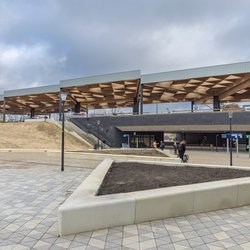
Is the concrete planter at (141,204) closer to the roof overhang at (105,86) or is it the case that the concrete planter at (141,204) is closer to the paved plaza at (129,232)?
the paved plaza at (129,232)

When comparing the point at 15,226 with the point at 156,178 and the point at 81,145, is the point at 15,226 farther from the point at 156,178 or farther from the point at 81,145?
the point at 81,145

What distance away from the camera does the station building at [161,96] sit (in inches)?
1234

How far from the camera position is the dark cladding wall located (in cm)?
3114

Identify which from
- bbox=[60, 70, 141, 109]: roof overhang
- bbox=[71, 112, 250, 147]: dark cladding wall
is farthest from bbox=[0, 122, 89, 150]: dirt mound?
bbox=[60, 70, 141, 109]: roof overhang

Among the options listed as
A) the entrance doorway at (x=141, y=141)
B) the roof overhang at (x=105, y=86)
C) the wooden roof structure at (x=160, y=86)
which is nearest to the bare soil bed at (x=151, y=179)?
the wooden roof structure at (x=160, y=86)

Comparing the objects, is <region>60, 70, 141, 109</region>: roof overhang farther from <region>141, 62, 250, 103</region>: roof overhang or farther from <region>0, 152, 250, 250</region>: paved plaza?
<region>0, 152, 250, 250</region>: paved plaza

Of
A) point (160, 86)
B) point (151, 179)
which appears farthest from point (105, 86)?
point (151, 179)

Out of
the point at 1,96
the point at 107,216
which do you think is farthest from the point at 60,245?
the point at 1,96

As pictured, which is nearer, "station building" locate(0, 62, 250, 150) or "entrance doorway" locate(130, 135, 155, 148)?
"station building" locate(0, 62, 250, 150)

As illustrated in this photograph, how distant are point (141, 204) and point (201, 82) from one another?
31.6m

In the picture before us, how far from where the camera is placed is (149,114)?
35.6m

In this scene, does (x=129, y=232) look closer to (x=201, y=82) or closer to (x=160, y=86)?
(x=201, y=82)

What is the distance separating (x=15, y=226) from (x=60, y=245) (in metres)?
1.31

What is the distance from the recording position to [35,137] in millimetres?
33562
